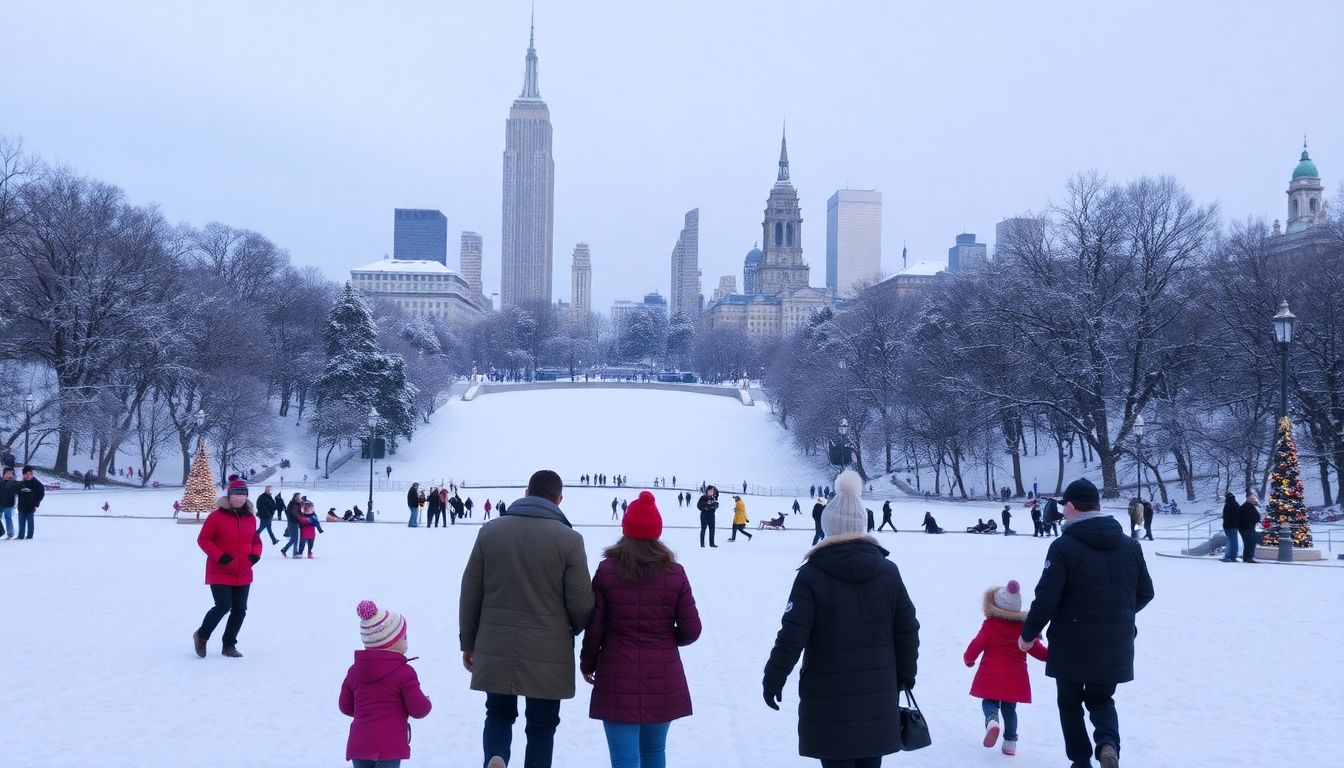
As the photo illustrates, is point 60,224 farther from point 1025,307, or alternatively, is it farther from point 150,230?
point 1025,307

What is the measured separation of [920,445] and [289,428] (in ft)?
120

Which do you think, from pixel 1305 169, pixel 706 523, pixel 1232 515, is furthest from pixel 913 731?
pixel 1305 169

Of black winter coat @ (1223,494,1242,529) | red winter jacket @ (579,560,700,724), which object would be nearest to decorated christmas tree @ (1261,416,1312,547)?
black winter coat @ (1223,494,1242,529)

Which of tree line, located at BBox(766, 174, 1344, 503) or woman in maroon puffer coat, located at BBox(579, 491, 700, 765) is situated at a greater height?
→ tree line, located at BBox(766, 174, 1344, 503)

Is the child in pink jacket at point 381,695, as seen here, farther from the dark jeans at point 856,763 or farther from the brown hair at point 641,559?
the dark jeans at point 856,763

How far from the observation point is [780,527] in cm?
3375

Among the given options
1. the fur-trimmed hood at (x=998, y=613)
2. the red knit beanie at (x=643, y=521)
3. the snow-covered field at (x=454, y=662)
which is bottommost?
the snow-covered field at (x=454, y=662)

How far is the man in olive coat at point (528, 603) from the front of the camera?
17.9ft

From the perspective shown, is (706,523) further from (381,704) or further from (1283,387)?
(381,704)

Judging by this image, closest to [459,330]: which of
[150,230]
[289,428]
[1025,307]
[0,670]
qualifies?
[289,428]

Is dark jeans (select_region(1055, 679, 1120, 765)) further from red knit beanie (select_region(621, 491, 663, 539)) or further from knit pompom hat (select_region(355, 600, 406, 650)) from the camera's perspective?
knit pompom hat (select_region(355, 600, 406, 650))

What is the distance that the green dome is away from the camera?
94.1 metres

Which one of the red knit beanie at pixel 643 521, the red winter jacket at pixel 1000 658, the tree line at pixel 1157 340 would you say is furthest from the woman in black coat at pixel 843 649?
the tree line at pixel 1157 340

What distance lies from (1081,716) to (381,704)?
12.4 ft
